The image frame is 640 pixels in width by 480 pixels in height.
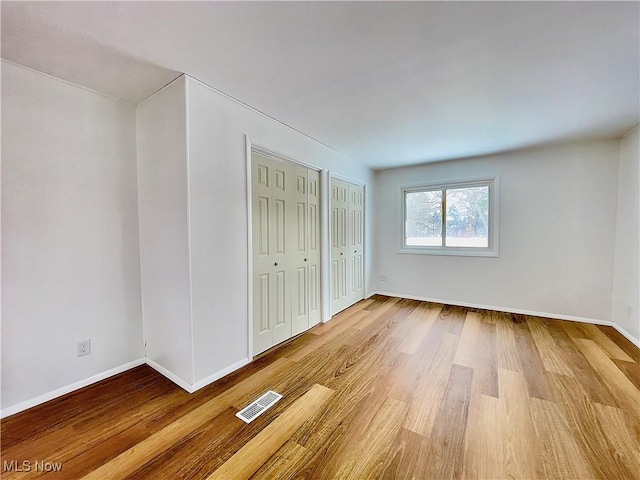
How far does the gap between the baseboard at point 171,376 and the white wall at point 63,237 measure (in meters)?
0.17

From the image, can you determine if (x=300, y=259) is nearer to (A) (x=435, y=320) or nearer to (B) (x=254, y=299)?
(B) (x=254, y=299)

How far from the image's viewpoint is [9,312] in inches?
69.4

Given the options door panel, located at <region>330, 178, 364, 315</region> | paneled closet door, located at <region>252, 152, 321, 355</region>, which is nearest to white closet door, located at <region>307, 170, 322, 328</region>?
paneled closet door, located at <region>252, 152, 321, 355</region>

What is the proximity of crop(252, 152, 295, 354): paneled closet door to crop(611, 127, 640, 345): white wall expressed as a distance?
373 centimetres

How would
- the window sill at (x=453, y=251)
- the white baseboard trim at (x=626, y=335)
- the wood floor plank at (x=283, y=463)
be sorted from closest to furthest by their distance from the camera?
the wood floor plank at (x=283, y=463)
the white baseboard trim at (x=626, y=335)
the window sill at (x=453, y=251)

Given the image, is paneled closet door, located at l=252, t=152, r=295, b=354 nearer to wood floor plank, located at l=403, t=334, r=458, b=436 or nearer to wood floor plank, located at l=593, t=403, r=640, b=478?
wood floor plank, located at l=403, t=334, r=458, b=436

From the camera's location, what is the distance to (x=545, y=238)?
3615 millimetres

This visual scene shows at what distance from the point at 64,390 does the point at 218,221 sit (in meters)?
1.70

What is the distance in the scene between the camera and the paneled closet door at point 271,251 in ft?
8.47

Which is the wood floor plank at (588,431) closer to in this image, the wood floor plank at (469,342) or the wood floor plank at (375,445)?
the wood floor plank at (469,342)

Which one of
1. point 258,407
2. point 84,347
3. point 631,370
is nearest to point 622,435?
point 631,370

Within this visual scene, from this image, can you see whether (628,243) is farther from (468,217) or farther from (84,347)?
(84,347)

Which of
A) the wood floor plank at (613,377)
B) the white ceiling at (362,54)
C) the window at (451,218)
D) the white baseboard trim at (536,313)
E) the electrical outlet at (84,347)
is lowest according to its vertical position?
the wood floor plank at (613,377)

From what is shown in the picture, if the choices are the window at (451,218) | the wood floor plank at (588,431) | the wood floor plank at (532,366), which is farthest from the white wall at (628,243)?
the wood floor plank at (588,431)
